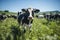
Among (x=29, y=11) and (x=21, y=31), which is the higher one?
(x=29, y=11)

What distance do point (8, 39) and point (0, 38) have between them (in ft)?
1.03

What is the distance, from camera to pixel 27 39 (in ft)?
16.6

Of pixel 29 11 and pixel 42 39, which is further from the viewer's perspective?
pixel 29 11

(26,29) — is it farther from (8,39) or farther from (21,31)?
(8,39)

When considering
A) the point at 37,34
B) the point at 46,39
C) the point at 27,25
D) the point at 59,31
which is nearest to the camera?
the point at 46,39

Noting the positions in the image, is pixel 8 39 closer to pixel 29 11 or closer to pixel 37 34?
pixel 37 34

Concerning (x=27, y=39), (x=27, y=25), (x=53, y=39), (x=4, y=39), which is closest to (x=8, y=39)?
Answer: (x=4, y=39)

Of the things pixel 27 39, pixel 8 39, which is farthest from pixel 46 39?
pixel 8 39

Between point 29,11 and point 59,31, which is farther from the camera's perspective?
point 29,11

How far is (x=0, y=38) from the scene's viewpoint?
17.0ft

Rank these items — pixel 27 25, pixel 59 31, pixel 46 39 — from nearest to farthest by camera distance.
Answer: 1. pixel 46 39
2. pixel 59 31
3. pixel 27 25

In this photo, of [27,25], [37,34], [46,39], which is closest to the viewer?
[46,39]

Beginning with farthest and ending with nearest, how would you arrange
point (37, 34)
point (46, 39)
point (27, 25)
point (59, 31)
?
point (27, 25)
point (59, 31)
point (37, 34)
point (46, 39)

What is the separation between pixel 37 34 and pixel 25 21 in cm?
182
